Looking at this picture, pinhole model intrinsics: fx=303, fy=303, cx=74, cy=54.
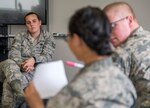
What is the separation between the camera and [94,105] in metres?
1.09

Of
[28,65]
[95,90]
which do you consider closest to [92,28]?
[95,90]

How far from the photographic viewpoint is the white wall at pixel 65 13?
13.5 feet

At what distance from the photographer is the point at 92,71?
111cm

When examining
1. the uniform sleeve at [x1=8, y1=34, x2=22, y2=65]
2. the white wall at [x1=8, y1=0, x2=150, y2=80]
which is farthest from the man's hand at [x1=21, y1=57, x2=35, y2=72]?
the white wall at [x1=8, y1=0, x2=150, y2=80]

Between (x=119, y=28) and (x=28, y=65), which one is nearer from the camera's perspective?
(x=119, y=28)

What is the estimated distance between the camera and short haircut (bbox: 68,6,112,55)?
43.5 inches

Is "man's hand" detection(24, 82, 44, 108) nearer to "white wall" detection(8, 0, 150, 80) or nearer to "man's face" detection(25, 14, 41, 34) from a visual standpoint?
"man's face" detection(25, 14, 41, 34)

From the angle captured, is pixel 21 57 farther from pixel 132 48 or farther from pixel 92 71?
pixel 92 71

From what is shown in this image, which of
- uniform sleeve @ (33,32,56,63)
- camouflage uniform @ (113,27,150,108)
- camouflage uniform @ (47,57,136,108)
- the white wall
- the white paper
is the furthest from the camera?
the white wall

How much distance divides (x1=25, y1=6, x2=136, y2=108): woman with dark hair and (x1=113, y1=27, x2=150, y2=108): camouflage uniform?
449 millimetres

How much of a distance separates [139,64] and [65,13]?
271 centimetres

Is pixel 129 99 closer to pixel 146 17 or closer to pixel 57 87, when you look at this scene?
pixel 57 87

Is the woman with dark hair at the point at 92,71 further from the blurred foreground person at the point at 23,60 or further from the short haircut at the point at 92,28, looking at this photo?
the blurred foreground person at the point at 23,60

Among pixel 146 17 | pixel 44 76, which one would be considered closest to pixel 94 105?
pixel 44 76
